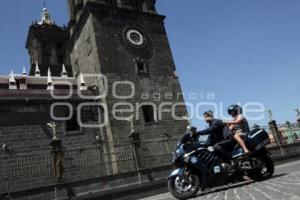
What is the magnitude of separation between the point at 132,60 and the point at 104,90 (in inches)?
135

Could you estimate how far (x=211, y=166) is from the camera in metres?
6.23

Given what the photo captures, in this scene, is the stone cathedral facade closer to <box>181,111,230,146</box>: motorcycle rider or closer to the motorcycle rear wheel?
<box>181,111,230,146</box>: motorcycle rider

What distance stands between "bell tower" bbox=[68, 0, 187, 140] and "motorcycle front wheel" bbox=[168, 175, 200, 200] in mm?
14082

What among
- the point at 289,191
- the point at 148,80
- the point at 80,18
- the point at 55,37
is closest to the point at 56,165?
the point at 289,191

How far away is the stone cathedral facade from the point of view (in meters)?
18.4

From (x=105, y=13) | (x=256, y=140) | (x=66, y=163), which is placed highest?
(x=105, y=13)

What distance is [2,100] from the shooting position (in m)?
17.7

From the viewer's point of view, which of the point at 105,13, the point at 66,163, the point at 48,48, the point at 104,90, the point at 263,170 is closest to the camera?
the point at 263,170

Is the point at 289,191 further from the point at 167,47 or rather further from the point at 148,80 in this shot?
the point at 167,47

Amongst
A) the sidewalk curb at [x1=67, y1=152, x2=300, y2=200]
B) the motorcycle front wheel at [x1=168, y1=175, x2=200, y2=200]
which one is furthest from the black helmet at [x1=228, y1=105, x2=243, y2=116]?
the sidewalk curb at [x1=67, y1=152, x2=300, y2=200]

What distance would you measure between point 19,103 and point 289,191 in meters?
16.6

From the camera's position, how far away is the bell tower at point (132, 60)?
71.4 ft

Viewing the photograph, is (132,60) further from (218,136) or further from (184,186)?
(184,186)

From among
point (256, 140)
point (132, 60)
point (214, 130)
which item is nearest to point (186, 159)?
point (214, 130)
